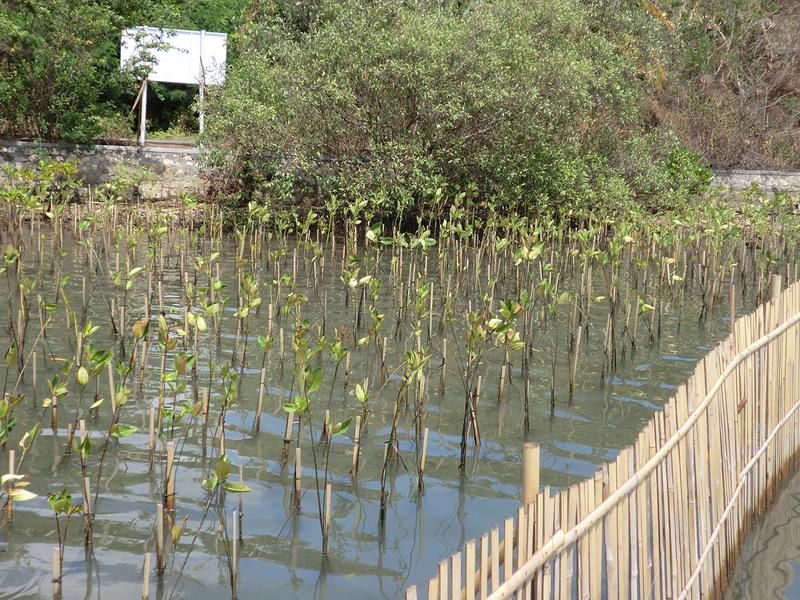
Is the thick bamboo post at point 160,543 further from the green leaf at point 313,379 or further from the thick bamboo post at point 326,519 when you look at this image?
the green leaf at point 313,379

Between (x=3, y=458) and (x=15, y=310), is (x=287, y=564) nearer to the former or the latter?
(x=3, y=458)

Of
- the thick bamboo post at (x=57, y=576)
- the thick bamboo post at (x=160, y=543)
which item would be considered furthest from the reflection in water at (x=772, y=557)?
the thick bamboo post at (x=57, y=576)

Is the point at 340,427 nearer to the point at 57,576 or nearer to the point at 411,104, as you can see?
the point at 57,576

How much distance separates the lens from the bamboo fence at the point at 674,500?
2627 mm

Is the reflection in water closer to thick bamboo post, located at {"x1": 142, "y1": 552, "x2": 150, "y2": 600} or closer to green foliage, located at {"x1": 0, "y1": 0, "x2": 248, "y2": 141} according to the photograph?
thick bamboo post, located at {"x1": 142, "y1": 552, "x2": 150, "y2": 600}

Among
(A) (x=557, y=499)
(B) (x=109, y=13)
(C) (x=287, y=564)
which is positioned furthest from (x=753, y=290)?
(B) (x=109, y=13)

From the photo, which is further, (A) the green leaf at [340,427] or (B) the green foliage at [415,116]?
(B) the green foliage at [415,116]

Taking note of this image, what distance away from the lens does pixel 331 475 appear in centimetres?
489

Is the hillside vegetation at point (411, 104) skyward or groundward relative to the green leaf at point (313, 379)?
skyward

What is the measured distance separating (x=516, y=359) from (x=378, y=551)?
3.36 metres

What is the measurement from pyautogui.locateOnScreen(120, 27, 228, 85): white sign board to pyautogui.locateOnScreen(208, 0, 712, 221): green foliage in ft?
7.81

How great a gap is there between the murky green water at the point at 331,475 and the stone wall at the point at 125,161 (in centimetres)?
835

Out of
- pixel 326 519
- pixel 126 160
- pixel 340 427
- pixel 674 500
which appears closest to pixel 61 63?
pixel 126 160

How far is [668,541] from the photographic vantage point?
349 cm
